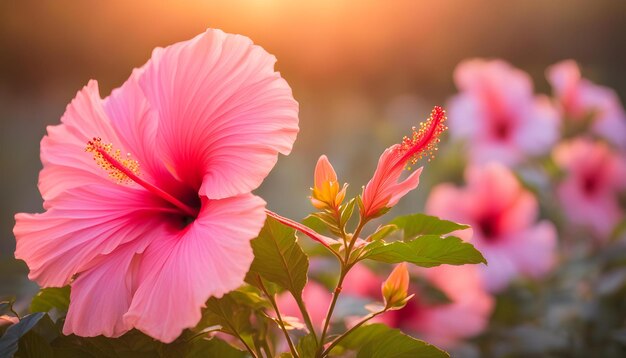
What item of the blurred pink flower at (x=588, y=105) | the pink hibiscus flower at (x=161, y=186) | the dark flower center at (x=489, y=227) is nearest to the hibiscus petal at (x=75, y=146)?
the pink hibiscus flower at (x=161, y=186)

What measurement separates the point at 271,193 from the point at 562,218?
1434 millimetres

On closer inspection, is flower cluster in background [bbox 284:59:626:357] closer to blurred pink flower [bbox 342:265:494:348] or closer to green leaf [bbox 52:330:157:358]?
blurred pink flower [bbox 342:265:494:348]

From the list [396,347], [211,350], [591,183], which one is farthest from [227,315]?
[591,183]

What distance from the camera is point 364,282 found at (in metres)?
1.47

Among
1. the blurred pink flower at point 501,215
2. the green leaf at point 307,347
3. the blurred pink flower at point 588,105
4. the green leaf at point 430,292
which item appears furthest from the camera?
the blurred pink flower at point 588,105

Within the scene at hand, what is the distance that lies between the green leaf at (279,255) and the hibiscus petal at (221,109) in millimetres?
45

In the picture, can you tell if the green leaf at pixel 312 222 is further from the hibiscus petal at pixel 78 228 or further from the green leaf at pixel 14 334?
the green leaf at pixel 14 334

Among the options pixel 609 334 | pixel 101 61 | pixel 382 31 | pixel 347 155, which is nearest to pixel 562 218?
pixel 609 334

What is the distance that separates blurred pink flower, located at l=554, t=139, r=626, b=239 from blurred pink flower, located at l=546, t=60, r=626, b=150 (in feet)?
0.13

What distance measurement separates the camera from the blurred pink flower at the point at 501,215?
1.72 meters

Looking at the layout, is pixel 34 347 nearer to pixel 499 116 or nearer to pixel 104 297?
pixel 104 297

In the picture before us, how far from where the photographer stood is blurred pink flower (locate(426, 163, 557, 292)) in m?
1.72

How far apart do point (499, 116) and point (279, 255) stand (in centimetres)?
149

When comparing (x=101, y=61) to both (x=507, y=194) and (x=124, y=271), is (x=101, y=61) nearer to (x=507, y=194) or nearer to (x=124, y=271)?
(x=507, y=194)
